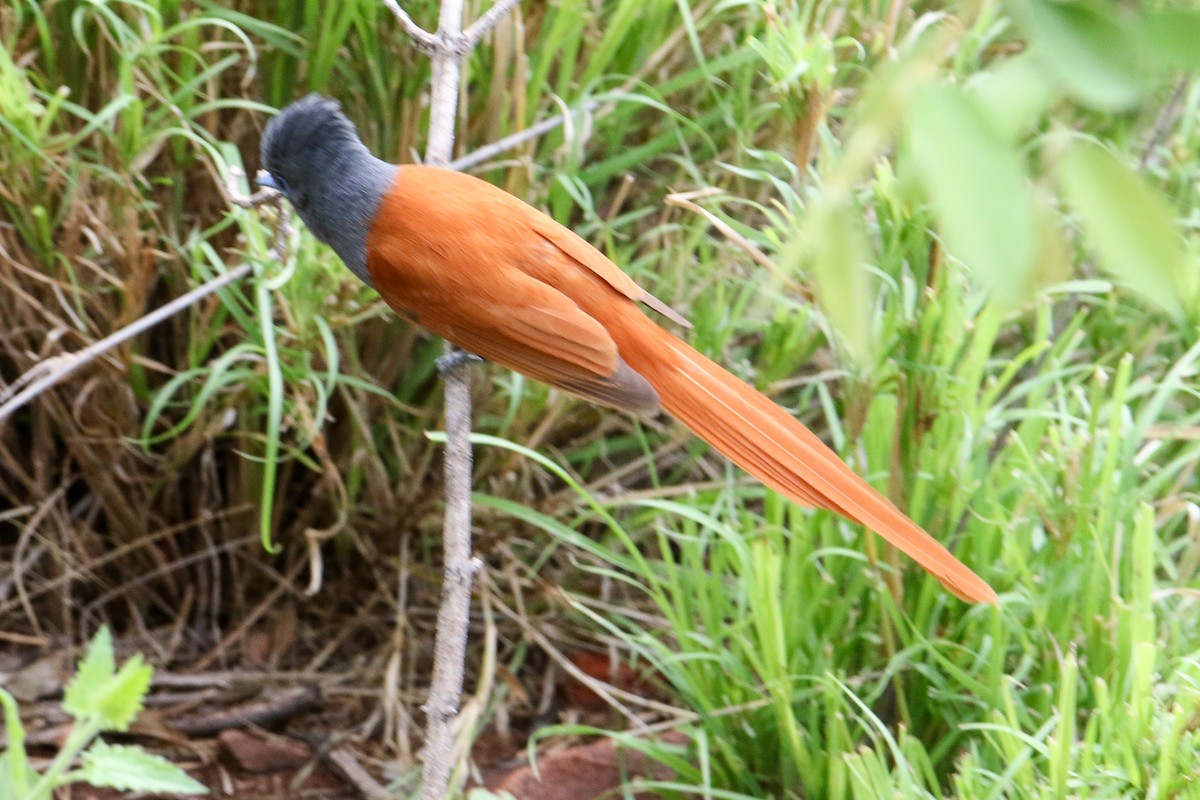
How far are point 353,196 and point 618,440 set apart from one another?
881 mm

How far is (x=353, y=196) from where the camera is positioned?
A: 1.51m

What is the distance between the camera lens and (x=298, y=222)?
1712 mm

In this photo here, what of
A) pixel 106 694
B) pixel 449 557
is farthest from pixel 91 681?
pixel 449 557

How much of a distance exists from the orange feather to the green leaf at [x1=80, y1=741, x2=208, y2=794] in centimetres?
61

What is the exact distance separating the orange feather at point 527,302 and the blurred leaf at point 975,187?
1.13 m

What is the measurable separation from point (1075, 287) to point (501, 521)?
40.6 inches

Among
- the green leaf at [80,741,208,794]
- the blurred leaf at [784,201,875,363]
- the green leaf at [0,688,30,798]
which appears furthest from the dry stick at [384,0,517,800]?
the blurred leaf at [784,201,875,363]

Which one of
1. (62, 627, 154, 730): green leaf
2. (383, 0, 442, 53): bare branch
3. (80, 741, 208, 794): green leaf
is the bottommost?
(80, 741, 208, 794): green leaf

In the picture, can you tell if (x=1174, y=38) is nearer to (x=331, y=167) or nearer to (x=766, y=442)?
(x=766, y=442)

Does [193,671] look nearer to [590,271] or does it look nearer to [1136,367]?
[590,271]

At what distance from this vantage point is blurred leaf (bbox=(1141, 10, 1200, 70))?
0.31m

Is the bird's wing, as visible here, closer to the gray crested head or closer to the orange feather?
the orange feather

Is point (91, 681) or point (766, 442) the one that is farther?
point (766, 442)

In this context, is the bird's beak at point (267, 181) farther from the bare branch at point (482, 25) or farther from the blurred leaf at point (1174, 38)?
the blurred leaf at point (1174, 38)
